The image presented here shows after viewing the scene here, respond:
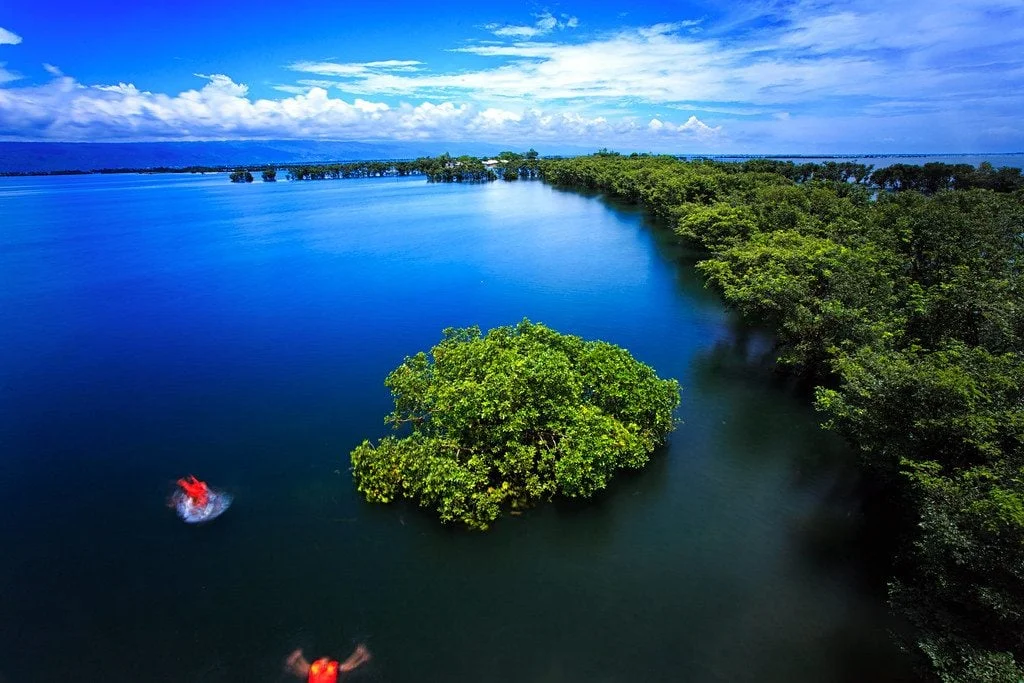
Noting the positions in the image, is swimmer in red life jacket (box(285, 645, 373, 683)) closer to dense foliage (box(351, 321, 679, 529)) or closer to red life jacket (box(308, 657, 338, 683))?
red life jacket (box(308, 657, 338, 683))

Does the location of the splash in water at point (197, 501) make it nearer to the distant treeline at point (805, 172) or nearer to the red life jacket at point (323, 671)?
the red life jacket at point (323, 671)

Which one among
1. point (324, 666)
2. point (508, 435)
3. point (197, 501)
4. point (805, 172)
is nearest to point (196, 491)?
point (197, 501)

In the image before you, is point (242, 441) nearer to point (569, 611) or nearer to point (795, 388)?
point (569, 611)

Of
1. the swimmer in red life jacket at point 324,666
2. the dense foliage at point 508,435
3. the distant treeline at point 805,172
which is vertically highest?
the distant treeline at point 805,172

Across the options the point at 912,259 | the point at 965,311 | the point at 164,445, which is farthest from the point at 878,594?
the point at 164,445

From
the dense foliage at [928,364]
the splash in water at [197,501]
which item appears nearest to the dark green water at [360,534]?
the splash in water at [197,501]

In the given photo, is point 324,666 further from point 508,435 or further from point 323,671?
point 508,435
